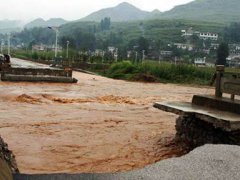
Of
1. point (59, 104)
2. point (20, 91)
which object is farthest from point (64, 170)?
point (20, 91)

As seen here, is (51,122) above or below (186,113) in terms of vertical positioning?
→ below

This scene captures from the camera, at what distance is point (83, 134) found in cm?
1070

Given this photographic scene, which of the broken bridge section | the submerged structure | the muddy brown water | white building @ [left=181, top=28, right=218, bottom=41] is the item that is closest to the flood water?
the muddy brown water

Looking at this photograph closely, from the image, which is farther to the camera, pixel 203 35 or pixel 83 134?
pixel 203 35

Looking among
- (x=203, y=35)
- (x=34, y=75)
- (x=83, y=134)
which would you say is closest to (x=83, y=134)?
(x=83, y=134)

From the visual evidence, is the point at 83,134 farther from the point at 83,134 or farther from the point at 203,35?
the point at 203,35

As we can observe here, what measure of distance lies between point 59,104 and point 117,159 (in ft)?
27.7

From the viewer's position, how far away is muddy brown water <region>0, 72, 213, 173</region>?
8086 mm

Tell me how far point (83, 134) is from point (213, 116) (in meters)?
3.69

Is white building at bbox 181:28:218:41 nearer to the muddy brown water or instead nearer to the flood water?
the muddy brown water

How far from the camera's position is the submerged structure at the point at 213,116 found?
27.1ft

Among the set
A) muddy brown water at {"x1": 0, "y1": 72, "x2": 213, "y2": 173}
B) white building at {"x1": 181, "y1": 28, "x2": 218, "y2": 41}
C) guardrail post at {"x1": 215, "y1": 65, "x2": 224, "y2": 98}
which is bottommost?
muddy brown water at {"x1": 0, "y1": 72, "x2": 213, "y2": 173}

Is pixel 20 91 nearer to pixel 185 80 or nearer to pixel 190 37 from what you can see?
pixel 185 80

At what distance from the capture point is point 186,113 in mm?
8953
